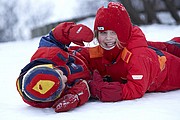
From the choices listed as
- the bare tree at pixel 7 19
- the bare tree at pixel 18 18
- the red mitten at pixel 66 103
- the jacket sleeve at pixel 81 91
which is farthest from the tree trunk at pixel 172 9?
the red mitten at pixel 66 103

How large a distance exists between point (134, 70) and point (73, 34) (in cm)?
39

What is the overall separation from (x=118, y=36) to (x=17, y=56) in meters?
2.82

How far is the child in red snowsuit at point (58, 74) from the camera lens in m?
1.96

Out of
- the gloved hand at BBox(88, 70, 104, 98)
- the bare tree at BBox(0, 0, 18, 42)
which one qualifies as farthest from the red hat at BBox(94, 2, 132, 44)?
the bare tree at BBox(0, 0, 18, 42)

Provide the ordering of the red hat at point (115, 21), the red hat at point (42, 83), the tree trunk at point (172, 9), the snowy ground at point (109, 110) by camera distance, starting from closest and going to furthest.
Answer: the snowy ground at point (109, 110)
the red hat at point (42, 83)
the red hat at point (115, 21)
the tree trunk at point (172, 9)

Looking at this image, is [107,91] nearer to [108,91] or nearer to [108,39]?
[108,91]

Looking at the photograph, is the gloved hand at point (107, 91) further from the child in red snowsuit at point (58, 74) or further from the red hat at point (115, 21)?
the red hat at point (115, 21)

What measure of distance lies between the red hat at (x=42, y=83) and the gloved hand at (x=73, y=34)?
24 cm

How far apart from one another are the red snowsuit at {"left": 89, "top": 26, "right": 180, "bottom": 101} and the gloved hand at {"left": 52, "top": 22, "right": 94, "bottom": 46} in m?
0.25

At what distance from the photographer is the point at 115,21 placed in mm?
2248

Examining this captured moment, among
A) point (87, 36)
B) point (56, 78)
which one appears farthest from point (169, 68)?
point (56, 78)

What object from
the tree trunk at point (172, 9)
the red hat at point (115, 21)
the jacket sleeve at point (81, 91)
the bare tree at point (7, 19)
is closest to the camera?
the jacket sleeve at point (81, 91)

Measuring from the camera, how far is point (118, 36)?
2270 millimetres

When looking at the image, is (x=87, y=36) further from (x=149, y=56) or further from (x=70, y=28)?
(x=149, y=56)
